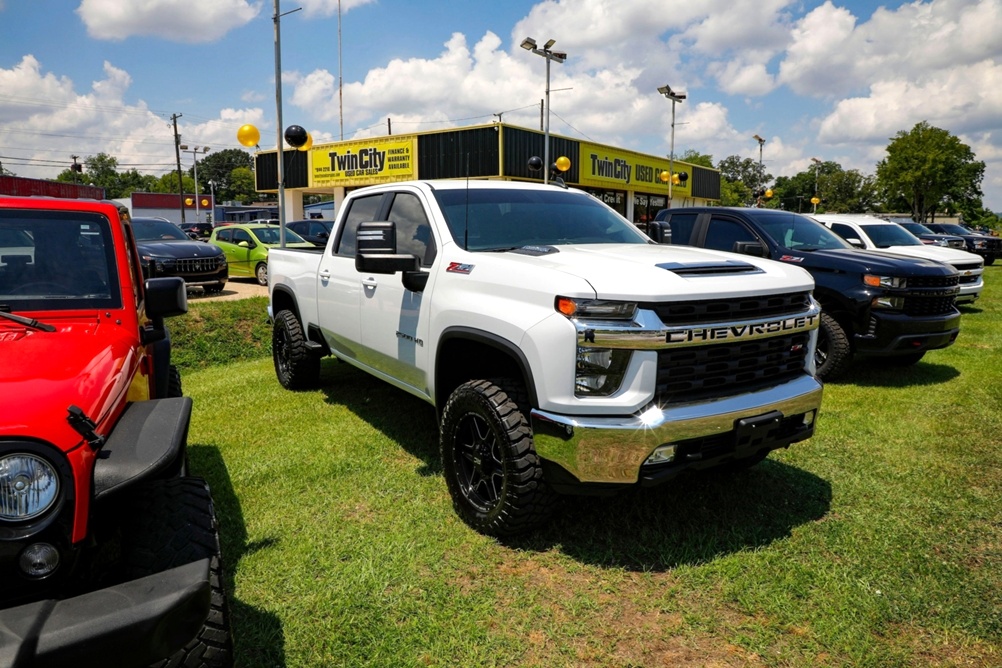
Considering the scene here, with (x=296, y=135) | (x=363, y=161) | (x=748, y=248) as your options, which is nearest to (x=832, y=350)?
(x=748, y=248)

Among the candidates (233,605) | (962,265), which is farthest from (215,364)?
(962,265)

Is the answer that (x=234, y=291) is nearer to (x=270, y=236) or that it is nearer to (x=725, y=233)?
(x=270, y=236)

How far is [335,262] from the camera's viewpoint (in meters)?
5.22

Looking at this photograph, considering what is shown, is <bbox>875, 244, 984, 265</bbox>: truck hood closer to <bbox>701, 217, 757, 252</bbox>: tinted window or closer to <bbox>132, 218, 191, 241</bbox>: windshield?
<bbox>701, 217, 757, 252</bbox>: tinted window

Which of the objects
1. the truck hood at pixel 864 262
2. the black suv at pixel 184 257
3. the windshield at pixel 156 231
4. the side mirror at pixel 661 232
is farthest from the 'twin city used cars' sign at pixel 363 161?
the side mirror at pixel 661 232

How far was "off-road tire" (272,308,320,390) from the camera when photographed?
19.9 ft

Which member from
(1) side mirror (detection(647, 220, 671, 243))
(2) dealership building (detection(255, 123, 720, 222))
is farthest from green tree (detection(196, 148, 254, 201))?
(1) side mirror (detection(647, 220, 671, 243))

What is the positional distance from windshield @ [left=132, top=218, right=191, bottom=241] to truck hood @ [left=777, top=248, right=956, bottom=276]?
11567mm

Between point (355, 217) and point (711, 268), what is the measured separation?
303 cm

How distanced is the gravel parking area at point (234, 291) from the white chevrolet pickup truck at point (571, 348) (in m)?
8.24

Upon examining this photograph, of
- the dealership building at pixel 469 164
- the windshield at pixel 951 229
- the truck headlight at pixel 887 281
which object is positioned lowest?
the truck headlight at pixel 887 281

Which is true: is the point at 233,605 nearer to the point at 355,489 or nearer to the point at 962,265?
the point at 355,489

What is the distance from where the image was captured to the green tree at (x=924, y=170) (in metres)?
52.9

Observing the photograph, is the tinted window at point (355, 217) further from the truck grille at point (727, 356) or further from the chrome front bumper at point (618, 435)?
the truck grille at point (727, 356)
